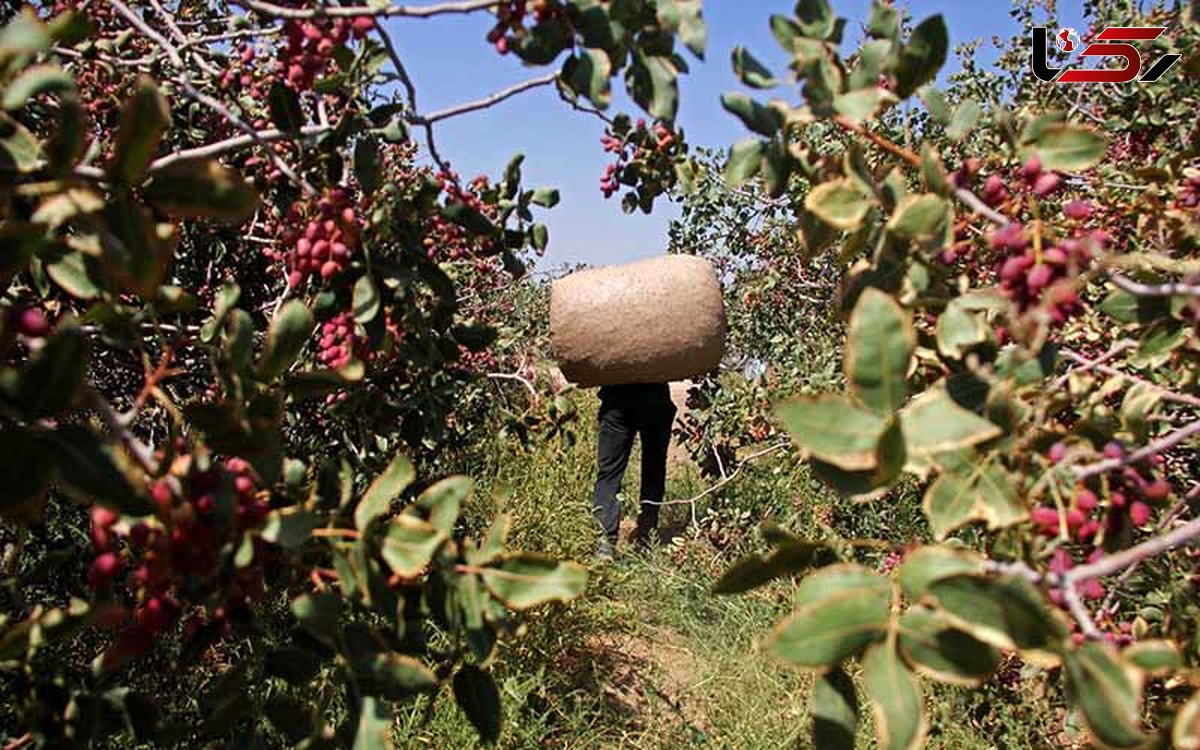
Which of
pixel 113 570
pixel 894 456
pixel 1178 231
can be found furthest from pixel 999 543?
pixel 113 570

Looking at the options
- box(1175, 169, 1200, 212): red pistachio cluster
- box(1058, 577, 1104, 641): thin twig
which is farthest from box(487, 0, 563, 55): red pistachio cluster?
box(1175, 169, 1200, 212): red pistachio cluster

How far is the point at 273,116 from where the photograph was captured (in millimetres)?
1177

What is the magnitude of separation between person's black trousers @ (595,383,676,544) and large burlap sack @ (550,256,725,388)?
0.69ft

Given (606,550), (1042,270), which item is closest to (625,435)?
(606,550)

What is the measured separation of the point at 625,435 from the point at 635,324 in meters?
0.77

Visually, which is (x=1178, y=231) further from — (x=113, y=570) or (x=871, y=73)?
(x=113, y=570)

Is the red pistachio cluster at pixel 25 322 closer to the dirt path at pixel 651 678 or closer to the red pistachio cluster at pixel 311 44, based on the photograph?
the red pistachio cluster at pixel 311 44

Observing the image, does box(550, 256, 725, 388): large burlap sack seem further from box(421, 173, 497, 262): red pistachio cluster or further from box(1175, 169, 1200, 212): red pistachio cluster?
box(1175, 169, 1200, 212): red pistachio cluster

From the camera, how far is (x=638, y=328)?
431 centimetres

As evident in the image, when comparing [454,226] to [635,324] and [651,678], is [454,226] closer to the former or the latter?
[651,678]

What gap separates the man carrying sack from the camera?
4336 millimetres

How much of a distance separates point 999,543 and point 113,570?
96cm

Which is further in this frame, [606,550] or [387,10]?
[606,550]

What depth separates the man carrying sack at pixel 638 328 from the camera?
4.34m
